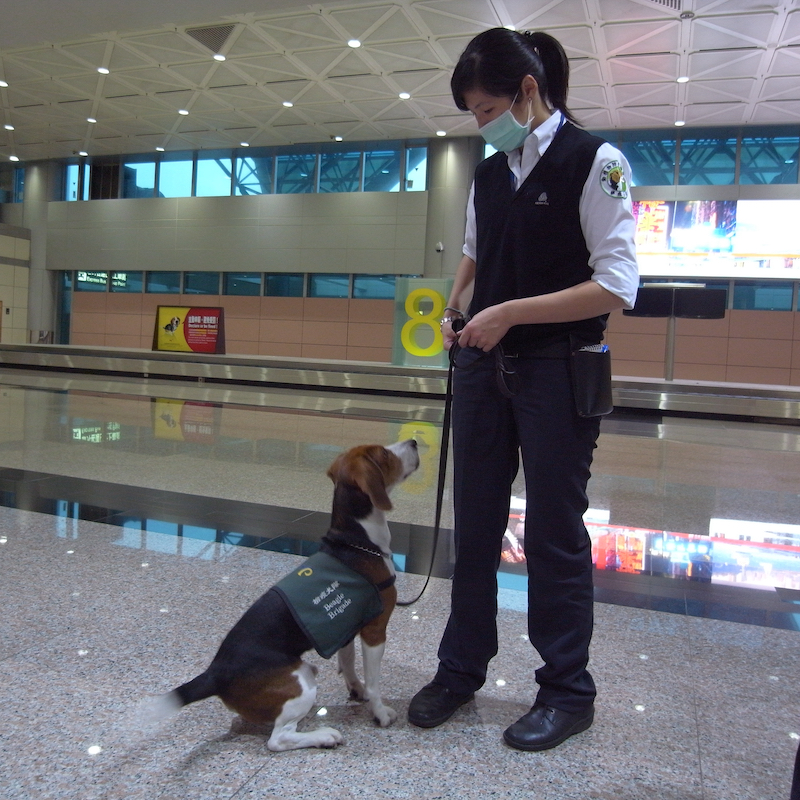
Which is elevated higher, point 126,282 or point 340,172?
point 340,172

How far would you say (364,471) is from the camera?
69.9 inches

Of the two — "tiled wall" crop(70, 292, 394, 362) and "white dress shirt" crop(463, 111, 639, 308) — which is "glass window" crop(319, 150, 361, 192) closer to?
"tiled wall" crop(70, 292, 394, 362)

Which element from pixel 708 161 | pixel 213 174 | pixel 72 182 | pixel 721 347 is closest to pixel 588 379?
pixel 721 347

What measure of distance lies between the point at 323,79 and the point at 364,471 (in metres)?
14.5

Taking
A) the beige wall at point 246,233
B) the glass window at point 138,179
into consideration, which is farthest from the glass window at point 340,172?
the glass window at point 138,179

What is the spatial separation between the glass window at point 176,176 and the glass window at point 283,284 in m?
4.03

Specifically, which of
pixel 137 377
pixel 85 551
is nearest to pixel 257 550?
pixel 85 551

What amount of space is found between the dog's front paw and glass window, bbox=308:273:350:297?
18521 millimetres

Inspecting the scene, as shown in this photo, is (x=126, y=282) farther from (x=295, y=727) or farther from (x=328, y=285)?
(x=295, y=727)

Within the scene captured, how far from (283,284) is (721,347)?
12.3 meters

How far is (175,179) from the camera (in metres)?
21.9

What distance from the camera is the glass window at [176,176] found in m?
21.6

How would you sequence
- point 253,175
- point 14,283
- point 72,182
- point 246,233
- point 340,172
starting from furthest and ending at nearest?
point 72,182, point 14,283, point 253,175, point 246,233, point 340,172

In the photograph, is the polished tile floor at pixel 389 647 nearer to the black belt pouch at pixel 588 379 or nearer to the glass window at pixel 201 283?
the black belt pouch at pixel 588 379
